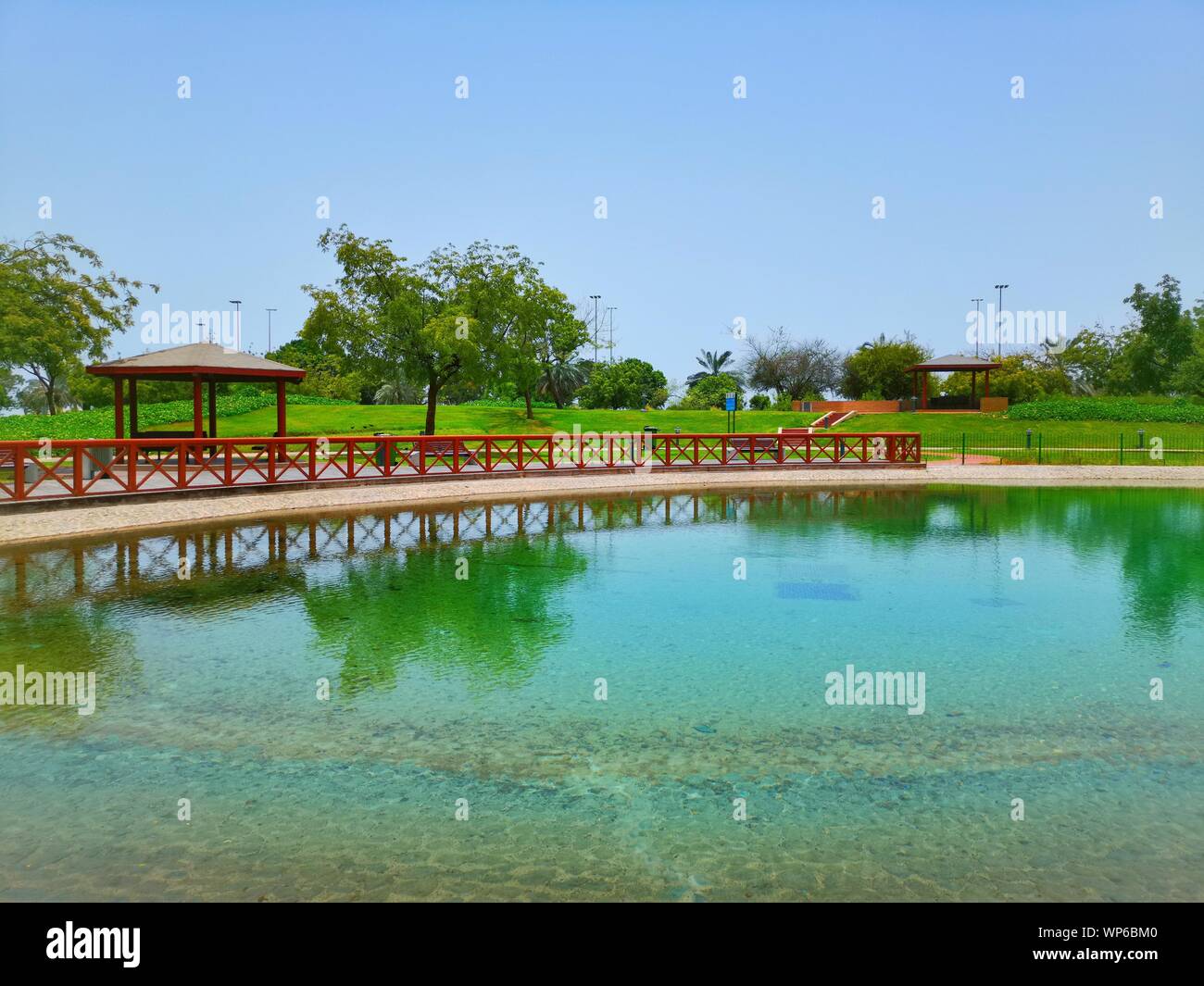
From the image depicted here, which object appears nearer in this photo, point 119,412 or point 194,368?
point 194,368

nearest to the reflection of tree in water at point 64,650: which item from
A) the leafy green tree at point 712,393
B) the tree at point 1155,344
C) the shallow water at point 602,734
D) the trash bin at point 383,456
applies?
the shallow water at point 602,734

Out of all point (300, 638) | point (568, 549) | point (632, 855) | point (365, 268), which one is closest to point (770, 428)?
point (365, 268)

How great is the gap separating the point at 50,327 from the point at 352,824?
130ft

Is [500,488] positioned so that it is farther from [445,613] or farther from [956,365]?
[956,365]

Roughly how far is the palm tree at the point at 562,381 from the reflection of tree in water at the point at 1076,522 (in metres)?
39.9

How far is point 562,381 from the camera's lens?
63906mm

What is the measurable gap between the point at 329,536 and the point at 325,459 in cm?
1055

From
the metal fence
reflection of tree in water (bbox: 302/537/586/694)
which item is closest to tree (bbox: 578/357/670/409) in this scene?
the metal fence

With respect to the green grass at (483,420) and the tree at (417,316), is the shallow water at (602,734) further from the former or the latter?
the green grass at (483,420)

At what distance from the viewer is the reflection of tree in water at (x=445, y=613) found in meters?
7.89

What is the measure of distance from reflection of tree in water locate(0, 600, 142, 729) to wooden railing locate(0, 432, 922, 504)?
9.23m

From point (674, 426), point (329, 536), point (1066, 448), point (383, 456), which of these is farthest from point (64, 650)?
point (674, 426)

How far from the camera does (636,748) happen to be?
5.80 metres
